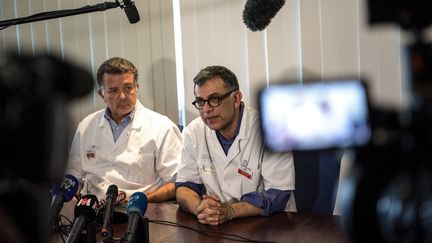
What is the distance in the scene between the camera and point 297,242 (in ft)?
4.36

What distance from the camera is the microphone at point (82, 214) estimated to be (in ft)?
3.50

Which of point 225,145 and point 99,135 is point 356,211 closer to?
point 225,145

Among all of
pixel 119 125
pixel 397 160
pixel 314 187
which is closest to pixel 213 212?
pixel 314 187

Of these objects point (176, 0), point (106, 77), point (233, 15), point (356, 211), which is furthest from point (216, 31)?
point (356, 211)

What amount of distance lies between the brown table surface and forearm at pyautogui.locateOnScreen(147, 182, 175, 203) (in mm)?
524

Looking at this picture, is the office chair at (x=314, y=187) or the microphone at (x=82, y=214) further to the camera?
the office chair at (x=314, y=187)

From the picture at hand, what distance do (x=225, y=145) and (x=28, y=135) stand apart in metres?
1.77

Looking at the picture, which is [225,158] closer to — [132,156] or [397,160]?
[132,156]

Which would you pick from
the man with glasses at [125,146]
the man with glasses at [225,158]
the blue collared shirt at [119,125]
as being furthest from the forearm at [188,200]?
the blue collared shirt at [119,125]

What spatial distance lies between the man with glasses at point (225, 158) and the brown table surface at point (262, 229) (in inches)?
6.5

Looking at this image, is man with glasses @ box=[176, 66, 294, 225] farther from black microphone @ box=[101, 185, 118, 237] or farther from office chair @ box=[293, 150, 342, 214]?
black microphone @ box=[101, 185, 118, 237]

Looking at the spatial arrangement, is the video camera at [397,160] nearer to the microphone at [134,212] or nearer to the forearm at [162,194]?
the microphone at [134,212]

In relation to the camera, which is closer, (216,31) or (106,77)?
(106,77)

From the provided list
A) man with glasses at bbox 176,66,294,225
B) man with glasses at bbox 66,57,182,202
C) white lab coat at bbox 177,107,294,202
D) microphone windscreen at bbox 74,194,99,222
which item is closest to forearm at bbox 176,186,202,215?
man with glasses at bbox 176,66,294,225
